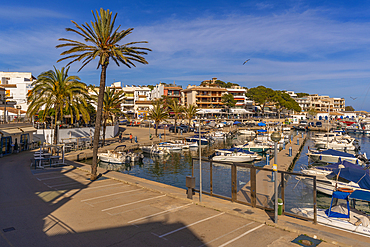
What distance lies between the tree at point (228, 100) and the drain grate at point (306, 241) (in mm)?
106931

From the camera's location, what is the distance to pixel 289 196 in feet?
45.1

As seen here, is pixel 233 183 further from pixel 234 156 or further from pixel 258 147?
pixel 258 147

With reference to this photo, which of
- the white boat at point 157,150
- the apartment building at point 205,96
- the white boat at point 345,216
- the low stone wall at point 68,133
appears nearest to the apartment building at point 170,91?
the apartment building at point 205,96

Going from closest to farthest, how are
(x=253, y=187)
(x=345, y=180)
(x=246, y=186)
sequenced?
(x=253, y=187), (x=246, y=186), (x=345, y=180)

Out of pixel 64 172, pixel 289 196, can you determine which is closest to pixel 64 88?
pixel 64 172

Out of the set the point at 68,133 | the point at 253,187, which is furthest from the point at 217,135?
the point at 253,187

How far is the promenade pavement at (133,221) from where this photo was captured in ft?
31.3

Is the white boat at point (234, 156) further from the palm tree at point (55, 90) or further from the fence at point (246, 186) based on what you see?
the palm tree at point (55, 90)

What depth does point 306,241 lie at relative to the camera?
9367mm

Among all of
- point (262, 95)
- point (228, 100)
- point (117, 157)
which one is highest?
point (262, 95)

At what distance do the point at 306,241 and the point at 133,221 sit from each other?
710 cm

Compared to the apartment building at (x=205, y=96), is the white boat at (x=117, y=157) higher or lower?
lower

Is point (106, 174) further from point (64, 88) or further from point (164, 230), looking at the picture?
point (64, 88)

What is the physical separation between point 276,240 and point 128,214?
678 centimetres
